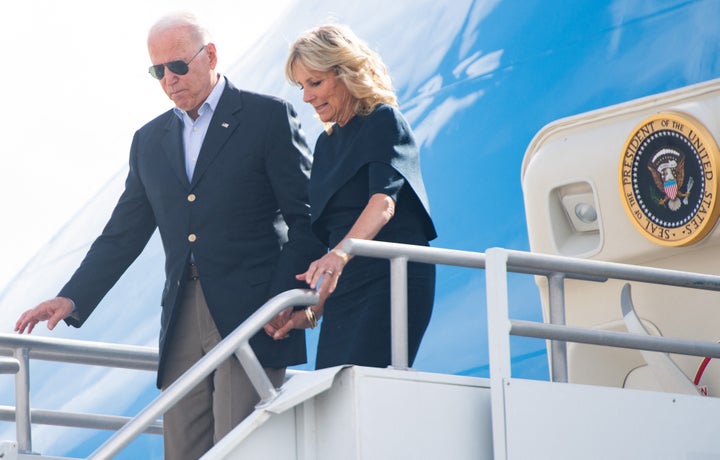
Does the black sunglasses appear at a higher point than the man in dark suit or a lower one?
higher

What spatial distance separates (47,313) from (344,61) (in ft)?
A: 4.67

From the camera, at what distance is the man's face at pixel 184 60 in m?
4.48

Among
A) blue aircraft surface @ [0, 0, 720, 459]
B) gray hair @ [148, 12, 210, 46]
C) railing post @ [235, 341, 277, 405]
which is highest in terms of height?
blue aircraft surface @ [0, 0, 720, 459]

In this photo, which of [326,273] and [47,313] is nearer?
[326,273]

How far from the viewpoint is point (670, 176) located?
556 centimetres

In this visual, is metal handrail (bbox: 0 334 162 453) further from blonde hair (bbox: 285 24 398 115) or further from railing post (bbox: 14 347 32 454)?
blonde hair (bbox: 285 24 398 115)

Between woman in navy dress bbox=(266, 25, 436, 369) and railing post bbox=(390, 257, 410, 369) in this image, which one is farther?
woman in navy dress bbox=(266, 25, 436, 369)

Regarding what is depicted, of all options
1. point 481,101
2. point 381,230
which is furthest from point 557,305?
point 481,101

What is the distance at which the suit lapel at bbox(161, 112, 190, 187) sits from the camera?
4.57 m

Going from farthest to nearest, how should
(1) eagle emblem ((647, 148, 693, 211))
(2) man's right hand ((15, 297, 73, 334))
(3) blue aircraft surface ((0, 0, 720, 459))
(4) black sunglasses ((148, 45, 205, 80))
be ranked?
1. (3) blue aircraft surface ((0, 0, 720, 459))
2. (1) eagle emblem ((647, 148, 693, 211))
3. (2) man's right hand ((15, 297, 73, 334))
4. (4) black sunglasses ((148, 45, 205, 80))

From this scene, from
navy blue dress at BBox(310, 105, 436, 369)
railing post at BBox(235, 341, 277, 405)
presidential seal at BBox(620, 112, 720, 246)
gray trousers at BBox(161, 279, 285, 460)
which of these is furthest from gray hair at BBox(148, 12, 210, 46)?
presidential seal at BBox(620, 112, 720, 246)

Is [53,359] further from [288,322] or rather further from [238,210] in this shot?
[288,322]

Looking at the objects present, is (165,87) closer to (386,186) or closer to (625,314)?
(386,186)

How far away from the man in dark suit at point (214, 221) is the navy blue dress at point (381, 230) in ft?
0.49
